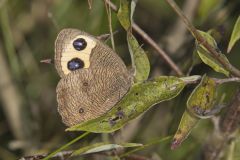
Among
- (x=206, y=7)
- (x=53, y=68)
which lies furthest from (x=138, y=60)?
(x=53, y=68)

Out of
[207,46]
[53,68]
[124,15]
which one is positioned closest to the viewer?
[207,46]

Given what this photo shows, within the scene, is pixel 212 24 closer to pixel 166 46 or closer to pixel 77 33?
pixel 166 46

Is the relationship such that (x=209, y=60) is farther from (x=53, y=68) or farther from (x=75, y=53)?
(x=53, y=68)

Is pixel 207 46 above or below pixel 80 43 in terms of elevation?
below

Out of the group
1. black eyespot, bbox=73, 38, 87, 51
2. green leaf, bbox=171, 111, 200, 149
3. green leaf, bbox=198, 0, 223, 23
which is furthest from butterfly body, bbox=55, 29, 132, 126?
green leaf, bbox=198, 0, 223, 23

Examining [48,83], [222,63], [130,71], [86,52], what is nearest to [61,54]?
[86,52]

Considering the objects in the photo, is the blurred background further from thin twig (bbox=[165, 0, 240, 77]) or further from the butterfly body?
thin twig (bbox=[165, 0, 240, 77])
